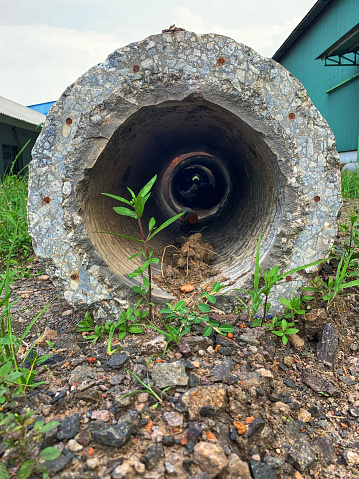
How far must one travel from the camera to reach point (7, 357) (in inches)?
64.2

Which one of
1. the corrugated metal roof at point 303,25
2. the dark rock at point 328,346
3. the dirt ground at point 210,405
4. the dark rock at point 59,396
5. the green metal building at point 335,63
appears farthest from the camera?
the corrugated metal roof at point 303,25

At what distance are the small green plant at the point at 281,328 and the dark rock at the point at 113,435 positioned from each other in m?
0.88

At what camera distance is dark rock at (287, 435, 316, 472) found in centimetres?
133

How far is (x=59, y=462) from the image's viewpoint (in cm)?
116

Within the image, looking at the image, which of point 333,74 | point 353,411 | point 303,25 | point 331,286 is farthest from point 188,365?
point 303,25

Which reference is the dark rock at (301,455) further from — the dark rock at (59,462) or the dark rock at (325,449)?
the dark rock at (59,462)

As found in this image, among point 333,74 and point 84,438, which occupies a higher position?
point 333,74

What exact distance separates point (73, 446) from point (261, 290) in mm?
1090

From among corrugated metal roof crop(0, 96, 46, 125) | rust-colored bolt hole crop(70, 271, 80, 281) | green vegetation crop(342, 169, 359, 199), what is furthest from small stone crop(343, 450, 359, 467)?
corrugated metal roof crop(0, 96, 46, 125)

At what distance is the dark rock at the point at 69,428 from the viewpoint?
1.26 m

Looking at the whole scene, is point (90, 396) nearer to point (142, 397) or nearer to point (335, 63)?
point (142, 397)

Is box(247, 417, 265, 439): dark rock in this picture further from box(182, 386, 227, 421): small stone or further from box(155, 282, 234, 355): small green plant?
box(155, 282, 234, 355): small green plant

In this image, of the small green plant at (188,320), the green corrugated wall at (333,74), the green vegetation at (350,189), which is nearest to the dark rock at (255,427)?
the small green plant at (188,320)

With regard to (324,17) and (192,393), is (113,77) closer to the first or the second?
(192,393)
